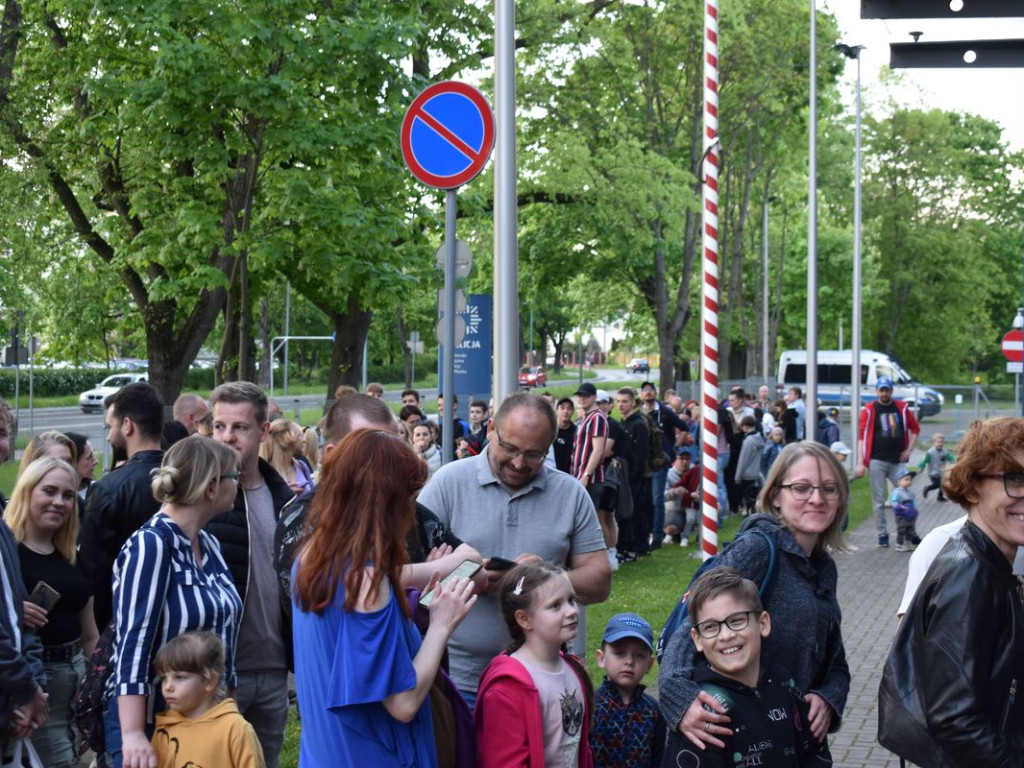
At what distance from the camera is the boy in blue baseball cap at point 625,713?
473 cm

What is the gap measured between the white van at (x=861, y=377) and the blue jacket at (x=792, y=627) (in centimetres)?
4285

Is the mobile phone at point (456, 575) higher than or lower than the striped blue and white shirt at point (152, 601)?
Result: higher

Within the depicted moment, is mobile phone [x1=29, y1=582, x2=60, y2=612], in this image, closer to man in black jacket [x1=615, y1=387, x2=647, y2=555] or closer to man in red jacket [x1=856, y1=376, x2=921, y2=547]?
man in black jacket [x1=615, y1=387, x2=647, y2=555]

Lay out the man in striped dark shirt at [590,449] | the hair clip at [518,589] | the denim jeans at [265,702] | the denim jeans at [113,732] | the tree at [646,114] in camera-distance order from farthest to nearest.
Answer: the tree at [646,114], the man in striped dark shirt at [590,449], the denim jeans at [265,702], the denim jeans at [113,732], the hair clip at [518,589]

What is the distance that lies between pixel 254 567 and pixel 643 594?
8.16 meters

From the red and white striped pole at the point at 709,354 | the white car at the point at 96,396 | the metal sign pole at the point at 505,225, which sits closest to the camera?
the metal sign pole at the point at 505,225

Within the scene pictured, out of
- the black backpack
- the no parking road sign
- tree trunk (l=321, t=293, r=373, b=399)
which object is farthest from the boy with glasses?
the no parking road sign

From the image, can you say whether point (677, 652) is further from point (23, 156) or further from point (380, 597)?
point (23, 156)

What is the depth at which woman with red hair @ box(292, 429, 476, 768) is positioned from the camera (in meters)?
3.51

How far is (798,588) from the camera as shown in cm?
431

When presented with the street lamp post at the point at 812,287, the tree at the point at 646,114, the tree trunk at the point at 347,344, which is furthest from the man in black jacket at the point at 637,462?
the tree at the point at 646,114

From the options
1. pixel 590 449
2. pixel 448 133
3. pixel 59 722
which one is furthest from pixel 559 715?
pixel 590 449

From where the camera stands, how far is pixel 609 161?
3322 centimetres

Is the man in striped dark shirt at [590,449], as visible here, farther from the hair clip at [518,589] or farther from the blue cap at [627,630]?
the hair clip at [518,589]
